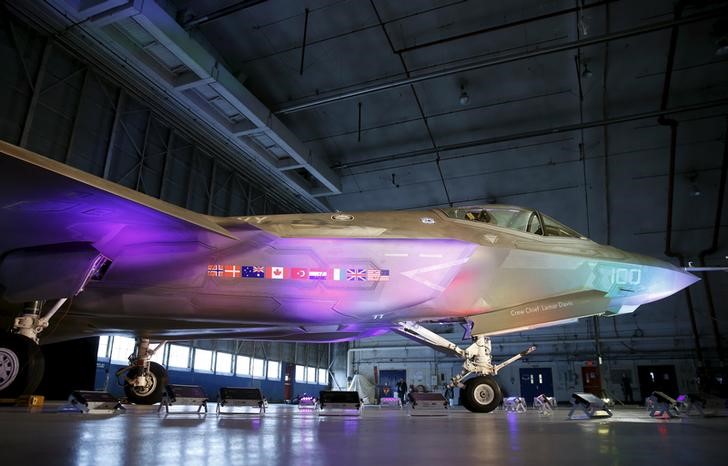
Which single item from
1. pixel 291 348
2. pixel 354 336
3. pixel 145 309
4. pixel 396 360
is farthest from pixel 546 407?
pixel 396 360

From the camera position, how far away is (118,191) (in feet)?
14.9

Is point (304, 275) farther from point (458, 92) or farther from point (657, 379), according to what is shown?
point (657, 379)

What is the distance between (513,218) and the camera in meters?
7.15

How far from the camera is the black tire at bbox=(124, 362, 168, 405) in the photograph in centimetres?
922

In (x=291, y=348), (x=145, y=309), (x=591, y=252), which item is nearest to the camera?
(x=145, y=309)

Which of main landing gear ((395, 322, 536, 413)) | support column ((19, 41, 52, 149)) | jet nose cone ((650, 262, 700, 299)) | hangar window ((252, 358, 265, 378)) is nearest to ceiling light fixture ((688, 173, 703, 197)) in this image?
jet nose cone ((650, 262, 700, 299))

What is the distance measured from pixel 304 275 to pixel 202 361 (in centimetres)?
1542

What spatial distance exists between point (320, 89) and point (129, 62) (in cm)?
586

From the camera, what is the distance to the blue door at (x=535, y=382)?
27.6 metres

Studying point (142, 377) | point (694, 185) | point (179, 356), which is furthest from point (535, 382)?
point (142, 377)

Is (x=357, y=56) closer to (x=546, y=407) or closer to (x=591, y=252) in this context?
(x=591, y=252)

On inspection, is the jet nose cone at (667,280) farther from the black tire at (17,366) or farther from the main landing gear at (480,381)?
the black tire at (17,366)

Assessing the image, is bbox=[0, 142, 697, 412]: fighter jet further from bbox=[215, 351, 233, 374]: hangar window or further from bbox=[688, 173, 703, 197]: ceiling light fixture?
bbox=[688, 173, 703, 197]: ceiling light fixture

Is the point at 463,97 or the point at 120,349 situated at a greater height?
the point at 463,97
